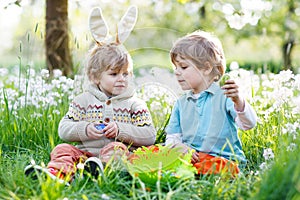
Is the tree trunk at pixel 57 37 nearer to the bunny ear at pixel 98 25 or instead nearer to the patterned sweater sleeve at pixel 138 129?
the bunny ear at pixel 98 25

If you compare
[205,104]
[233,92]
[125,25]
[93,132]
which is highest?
[125,25]

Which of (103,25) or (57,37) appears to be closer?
(103,25)

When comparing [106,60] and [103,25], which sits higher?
[103,25]

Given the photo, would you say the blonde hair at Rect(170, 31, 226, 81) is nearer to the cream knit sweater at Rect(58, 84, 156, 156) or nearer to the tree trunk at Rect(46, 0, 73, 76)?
the cream knit sweater at Rect(58, 84, 156, 156)

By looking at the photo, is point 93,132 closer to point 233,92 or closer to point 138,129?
point 138,129

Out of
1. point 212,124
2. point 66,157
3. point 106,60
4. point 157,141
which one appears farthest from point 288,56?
point 66,157

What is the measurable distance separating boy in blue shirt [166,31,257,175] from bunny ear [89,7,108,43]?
463mm

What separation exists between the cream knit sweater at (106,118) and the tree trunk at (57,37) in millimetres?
2578

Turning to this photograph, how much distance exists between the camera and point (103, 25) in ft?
11.9

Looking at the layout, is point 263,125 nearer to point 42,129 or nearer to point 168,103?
point 168,103

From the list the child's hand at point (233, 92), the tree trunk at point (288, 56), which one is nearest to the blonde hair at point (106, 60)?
the child's hand at point (233, 92)

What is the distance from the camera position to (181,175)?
2.88 meters

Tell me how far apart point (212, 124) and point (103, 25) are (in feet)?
2.95

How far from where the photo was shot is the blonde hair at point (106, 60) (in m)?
3.43
